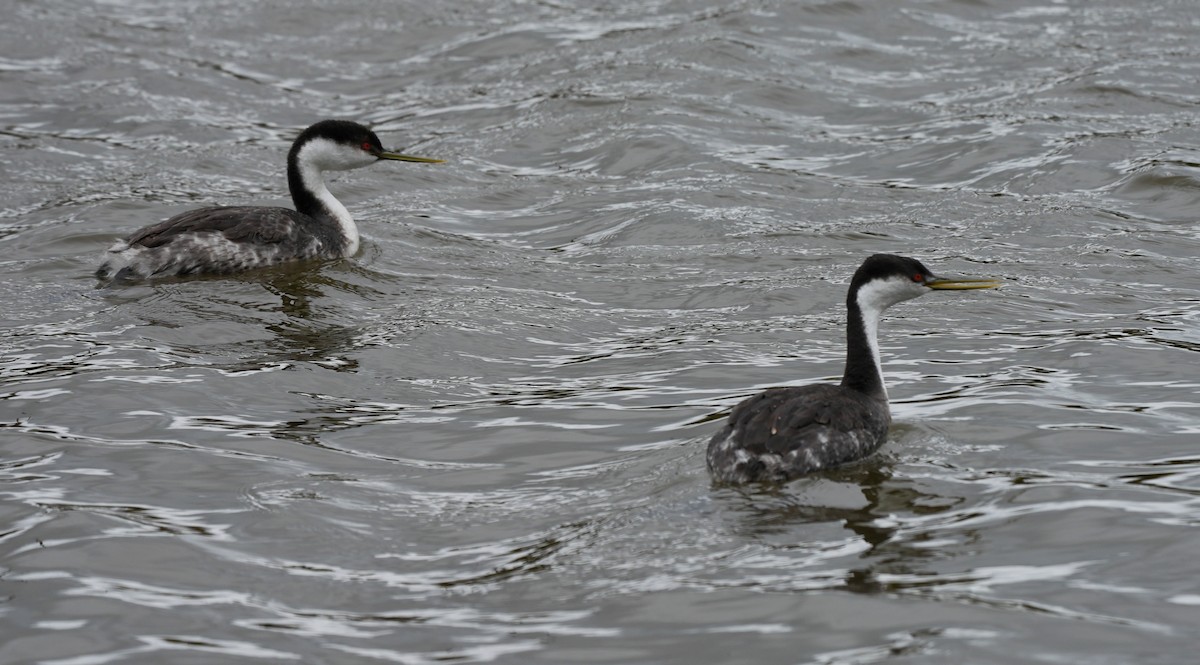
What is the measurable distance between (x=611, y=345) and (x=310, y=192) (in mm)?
3811

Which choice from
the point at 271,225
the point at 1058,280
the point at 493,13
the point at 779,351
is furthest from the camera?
the point at 493,13

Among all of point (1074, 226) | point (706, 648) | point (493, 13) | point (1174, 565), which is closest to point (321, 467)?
point (706, 648)

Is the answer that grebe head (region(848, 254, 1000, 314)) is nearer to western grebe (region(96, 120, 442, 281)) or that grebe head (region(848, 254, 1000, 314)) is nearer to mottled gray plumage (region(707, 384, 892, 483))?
mottled gray plumage (region(707, 384, 892, 483))

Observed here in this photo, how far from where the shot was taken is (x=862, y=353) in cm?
883

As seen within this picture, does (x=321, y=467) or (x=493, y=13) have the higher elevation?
(x=493, y=13)

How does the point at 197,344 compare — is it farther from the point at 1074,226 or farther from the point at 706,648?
the point at 1074,226

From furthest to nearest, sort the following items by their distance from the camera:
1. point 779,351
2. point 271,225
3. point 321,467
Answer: point 271,225
point 779,351
point 321,467

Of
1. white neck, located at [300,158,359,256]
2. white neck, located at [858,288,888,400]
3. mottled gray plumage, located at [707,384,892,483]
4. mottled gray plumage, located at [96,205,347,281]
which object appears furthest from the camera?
white neck, located at [300,158,359,256]

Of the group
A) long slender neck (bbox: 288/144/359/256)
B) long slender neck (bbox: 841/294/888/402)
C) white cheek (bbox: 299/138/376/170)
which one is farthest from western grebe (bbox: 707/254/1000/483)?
white cheek (bbox: 299/138/376/170)

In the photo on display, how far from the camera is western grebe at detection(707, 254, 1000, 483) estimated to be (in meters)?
7.78

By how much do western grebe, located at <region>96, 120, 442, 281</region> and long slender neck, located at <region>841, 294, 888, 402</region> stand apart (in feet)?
17.3

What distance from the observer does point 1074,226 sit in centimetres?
1292

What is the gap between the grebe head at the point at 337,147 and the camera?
1320cm

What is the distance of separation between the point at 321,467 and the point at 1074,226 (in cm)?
711
